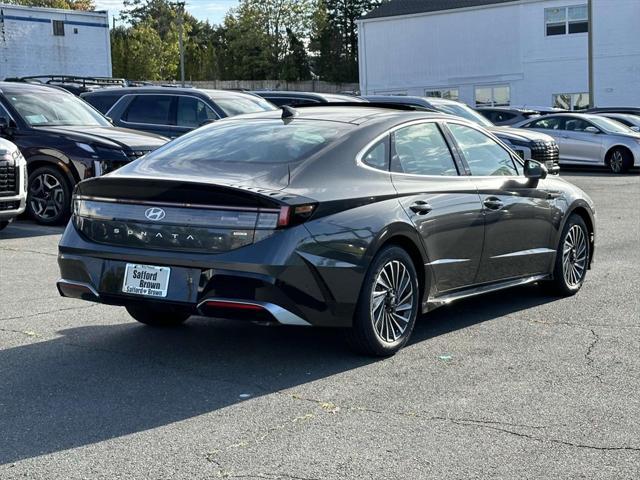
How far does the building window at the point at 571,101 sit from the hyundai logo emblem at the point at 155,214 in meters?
40.7

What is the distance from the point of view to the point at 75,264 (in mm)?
6105

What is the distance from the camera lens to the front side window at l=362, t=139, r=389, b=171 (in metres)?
6.35

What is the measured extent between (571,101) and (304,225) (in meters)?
40.9

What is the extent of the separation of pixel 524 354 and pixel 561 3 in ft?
132

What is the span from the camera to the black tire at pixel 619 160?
23.8 metres

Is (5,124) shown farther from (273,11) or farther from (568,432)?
(273,11)

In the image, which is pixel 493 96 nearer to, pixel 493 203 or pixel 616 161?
pixel 616 161

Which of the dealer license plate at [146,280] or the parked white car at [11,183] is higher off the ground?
the parked white car at [11,183]

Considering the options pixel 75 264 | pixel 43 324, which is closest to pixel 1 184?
pixel 43 324

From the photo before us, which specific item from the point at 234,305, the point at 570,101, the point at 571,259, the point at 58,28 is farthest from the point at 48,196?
the point at 570,101

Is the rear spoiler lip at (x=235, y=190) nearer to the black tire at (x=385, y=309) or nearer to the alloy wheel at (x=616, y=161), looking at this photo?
the black tire at (x=385, y=309)

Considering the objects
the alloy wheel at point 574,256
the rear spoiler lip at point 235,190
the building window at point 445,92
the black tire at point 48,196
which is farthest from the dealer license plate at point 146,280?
the building window at point 445,92

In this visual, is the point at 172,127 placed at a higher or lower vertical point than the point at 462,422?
higher

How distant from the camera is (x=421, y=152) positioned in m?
6.84
